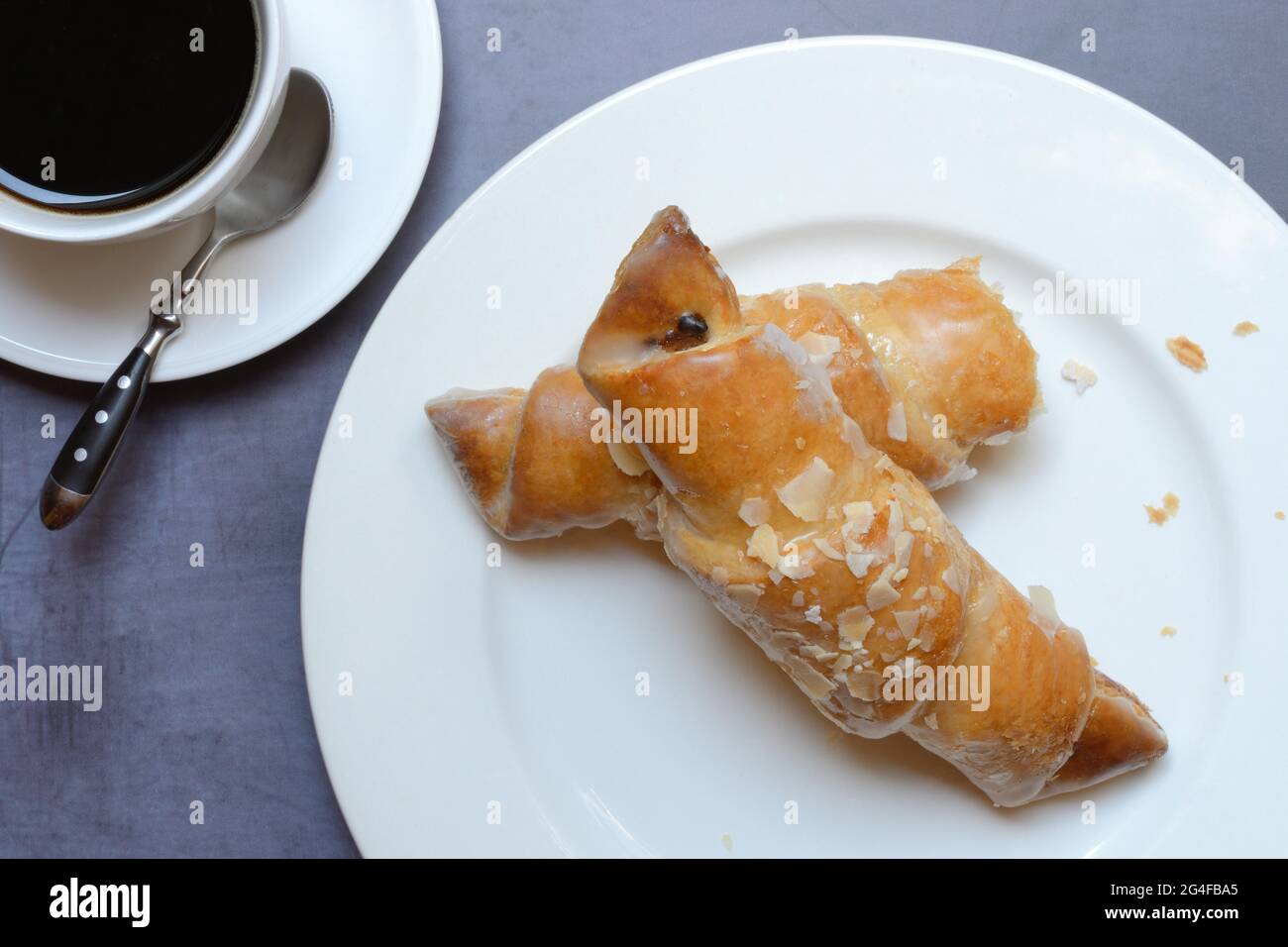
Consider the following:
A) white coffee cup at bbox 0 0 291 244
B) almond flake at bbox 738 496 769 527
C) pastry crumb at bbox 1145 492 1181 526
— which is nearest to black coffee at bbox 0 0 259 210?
white coffee cup at bbox 0 0 291 244

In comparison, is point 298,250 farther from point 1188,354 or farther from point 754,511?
point 1188,354

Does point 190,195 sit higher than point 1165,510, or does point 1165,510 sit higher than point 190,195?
point 190,195

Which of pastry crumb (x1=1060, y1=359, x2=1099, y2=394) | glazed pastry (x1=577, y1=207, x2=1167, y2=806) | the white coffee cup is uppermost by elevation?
the white coffee cup

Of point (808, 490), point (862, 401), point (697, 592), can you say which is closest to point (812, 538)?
point (808, 490)

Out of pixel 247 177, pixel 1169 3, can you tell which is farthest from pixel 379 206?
pixel 1169 3

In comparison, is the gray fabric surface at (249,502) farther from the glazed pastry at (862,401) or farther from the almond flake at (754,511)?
the almond flake at (754,511)

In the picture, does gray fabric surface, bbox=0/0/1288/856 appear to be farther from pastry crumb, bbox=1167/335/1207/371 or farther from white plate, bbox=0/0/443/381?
pastry crumb, bbox=1167/335/1207/371

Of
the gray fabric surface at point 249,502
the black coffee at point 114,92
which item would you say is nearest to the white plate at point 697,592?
the gray fabric surface at point 249,502
